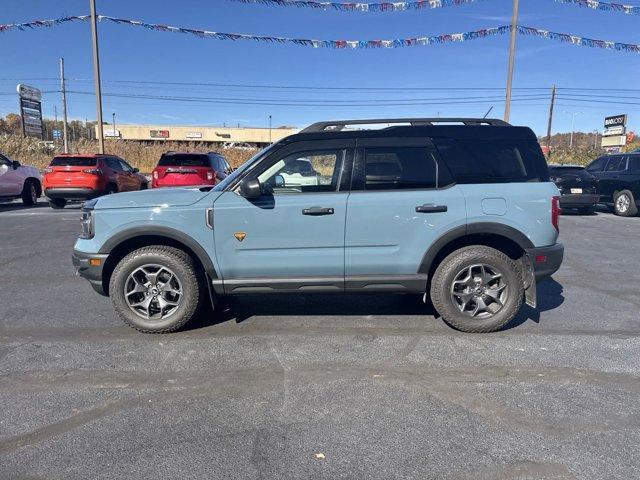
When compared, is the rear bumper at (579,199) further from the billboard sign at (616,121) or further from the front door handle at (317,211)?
the billboard sign at (616,121)

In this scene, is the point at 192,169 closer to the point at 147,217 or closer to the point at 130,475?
the point at 147,217

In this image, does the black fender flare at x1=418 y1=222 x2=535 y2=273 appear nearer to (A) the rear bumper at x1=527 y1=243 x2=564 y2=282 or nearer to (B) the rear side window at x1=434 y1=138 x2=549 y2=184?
(A) the rear bumper at x1=527 y1=243 x2=564 y2=282

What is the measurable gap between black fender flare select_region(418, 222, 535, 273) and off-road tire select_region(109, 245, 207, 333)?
214 centimetres

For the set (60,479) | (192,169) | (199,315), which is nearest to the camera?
(60,479)

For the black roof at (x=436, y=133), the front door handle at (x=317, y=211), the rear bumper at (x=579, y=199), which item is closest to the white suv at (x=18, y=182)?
the black roof at (x=436, y=133)

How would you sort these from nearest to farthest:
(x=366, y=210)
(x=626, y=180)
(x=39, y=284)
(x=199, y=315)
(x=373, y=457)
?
(x=373, y=457) < (x=366, y=210) < (x=199, y=315) < (x=39, y=284) < (x=626, y=180)

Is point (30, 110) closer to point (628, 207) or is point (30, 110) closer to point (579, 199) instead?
point (579, 199)

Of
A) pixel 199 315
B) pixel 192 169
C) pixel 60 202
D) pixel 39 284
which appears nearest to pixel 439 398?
pixel 199 315

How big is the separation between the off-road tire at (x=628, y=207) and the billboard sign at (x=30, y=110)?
104 ft

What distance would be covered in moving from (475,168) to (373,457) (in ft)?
9.52

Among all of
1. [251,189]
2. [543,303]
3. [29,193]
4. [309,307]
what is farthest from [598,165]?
[29,193]

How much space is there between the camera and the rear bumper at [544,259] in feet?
15.0

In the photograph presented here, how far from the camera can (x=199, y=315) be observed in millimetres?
5078

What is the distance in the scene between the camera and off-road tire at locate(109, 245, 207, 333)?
4.50m
